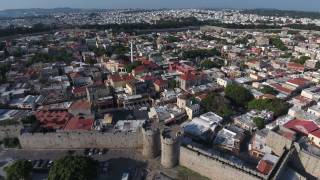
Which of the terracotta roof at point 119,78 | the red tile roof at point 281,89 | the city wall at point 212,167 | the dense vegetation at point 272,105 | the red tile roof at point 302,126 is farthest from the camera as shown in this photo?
the terracotta roof at point 119,78

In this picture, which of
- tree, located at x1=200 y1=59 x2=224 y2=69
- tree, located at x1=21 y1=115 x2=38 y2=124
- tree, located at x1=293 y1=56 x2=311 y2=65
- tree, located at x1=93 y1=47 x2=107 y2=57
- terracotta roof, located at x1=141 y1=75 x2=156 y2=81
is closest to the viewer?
tree, located at x1=21 y1=115 x2=38 y2=124

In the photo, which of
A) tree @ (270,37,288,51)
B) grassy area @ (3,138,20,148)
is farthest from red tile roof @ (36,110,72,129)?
tree @ (270,37,288,51)

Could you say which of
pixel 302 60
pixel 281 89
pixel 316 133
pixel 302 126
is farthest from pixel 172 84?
pixel 302 60

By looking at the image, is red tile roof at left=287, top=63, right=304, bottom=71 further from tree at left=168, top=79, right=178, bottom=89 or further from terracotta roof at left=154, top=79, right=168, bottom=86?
terracotta roof at left=154, top=79, right=168, bottom=86

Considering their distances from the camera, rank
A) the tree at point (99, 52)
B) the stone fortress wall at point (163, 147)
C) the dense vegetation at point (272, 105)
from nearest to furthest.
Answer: the stone fortress wall at point (163, 147)
the dense vegetation at point (272, 105)
the tree at point (99, 52)

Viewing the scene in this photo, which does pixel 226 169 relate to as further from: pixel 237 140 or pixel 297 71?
pixel 297 71

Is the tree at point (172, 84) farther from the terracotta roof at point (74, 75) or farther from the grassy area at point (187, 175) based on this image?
the grassy area at point (187, 175)

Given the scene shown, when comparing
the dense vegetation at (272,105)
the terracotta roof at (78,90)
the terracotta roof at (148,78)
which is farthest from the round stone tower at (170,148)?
the terracotta roof at (78,90)

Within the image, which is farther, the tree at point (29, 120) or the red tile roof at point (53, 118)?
the red tile roof at point (53, 118)
